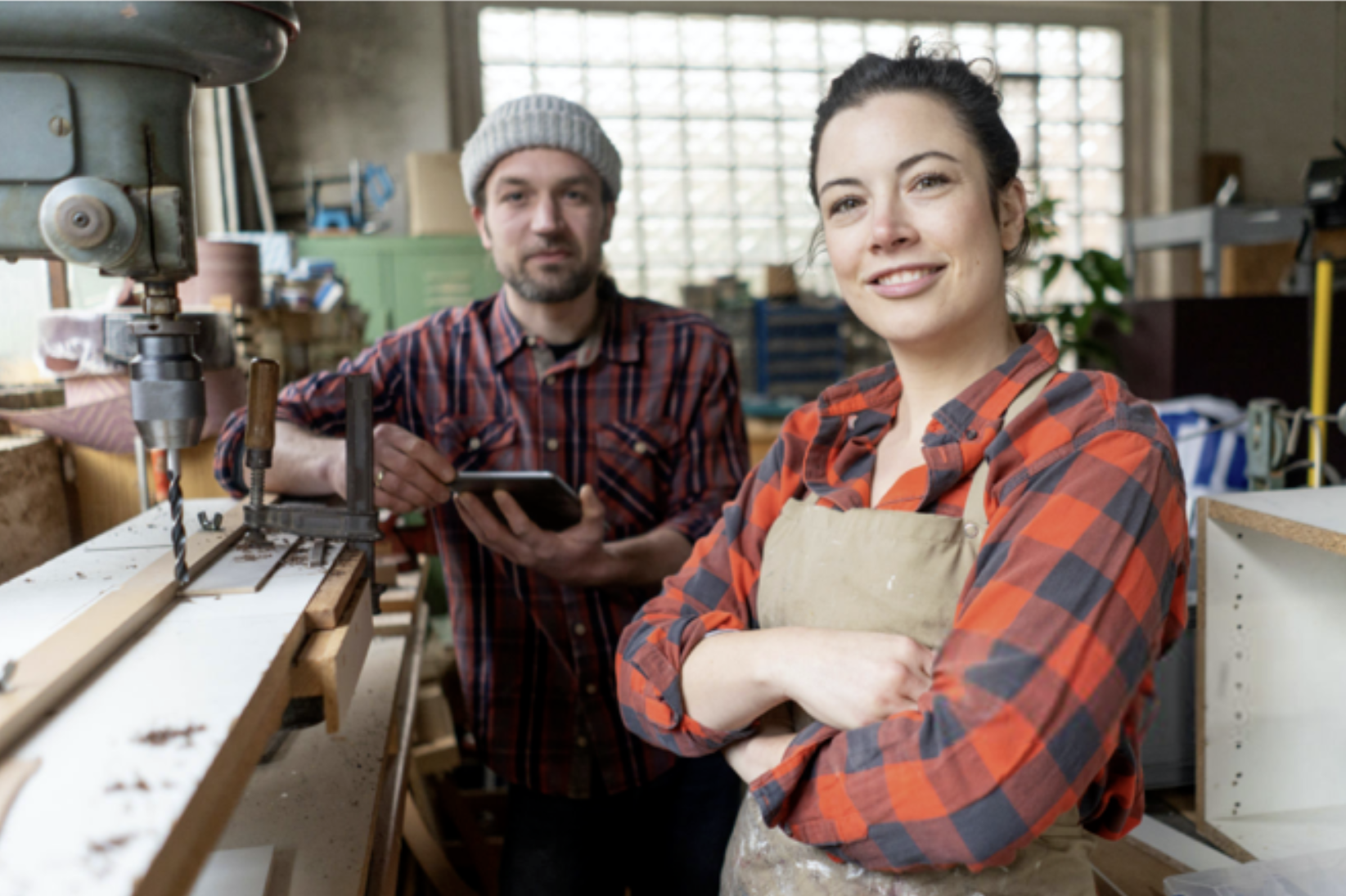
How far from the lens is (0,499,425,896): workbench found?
54 centimetres

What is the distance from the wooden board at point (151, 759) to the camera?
20.2 inches

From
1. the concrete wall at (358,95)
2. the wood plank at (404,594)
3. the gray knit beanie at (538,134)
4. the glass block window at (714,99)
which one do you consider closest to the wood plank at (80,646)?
the gray knit beanie at (538,134)

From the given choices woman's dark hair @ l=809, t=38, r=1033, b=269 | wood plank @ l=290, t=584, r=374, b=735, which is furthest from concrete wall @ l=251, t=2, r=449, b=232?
wood plank @ l=290, t=584, r=374, b=735

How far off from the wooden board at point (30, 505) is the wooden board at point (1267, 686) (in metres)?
1.63

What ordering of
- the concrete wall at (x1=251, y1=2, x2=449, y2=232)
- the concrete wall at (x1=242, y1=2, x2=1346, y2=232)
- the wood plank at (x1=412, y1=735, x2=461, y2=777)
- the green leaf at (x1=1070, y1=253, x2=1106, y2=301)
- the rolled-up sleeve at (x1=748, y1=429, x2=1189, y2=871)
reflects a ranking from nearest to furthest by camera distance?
1. the rolled-up sleeve at (x1=748, y1=429, x2=1189, y2=871)
2. the wood plank at (x1=412, y1=735, x2=461, y2=777)
3. the green leaf at (x1=1070, y1=253, x2=1106, y2=301)
4. the concrete wall at (x1=251, y1=2, x2=449, y2=232)
5. the concrete wall at (x1=242, y1=2, x2=1346, y2=232)

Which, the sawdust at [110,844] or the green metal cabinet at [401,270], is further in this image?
the green metal cabinet at [401,270]

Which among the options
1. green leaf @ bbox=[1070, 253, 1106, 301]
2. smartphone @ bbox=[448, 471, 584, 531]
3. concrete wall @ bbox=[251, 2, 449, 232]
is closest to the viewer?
smartphone @ bbox=[448, 471, 584, 531]

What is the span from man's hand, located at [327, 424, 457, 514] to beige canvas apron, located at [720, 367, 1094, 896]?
58 centimetres

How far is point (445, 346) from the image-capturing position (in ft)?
5.94

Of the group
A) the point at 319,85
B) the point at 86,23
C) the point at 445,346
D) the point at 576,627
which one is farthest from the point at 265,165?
the point at 86,23

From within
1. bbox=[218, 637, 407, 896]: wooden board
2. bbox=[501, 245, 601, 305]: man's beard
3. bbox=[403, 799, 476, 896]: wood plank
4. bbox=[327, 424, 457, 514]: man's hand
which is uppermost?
bbox=[501, 245, 601, 305]: man's beard

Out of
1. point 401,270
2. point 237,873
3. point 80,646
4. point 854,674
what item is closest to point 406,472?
point 237,873

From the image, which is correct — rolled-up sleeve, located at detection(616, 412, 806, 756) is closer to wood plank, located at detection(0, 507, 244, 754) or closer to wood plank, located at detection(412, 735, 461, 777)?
wood plank, located at detection(0, 507, 244, 754)

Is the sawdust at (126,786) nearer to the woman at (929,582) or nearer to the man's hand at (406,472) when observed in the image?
the woman at (929,582)
